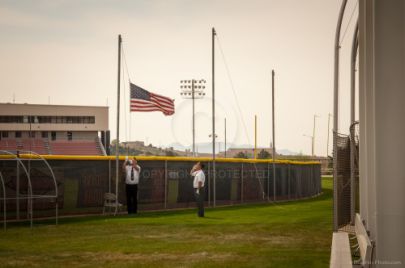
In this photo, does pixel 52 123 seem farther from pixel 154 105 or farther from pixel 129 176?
pixel 129 176

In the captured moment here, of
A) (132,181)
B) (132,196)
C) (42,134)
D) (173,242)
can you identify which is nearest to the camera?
(173,242)

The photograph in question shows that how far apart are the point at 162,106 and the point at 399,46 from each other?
21464mm

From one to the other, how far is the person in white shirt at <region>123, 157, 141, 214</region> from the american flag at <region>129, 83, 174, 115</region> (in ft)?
9.25

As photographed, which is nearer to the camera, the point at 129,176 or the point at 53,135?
the point at 129,176

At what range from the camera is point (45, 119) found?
318 ft

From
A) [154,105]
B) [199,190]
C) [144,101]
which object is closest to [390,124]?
[199,190]

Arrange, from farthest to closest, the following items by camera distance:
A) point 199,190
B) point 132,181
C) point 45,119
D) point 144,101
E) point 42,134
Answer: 1. point 45,119
2. point 42,134
3. point 144,101
4. point 132,181
5. point 199,190

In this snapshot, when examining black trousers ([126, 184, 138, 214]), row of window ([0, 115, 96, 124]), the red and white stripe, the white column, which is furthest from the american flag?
row of window ([0, 115, 96, 124])

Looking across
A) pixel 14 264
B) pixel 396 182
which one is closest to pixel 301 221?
pixel 14 264

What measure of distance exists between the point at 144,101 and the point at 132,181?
13.1ft

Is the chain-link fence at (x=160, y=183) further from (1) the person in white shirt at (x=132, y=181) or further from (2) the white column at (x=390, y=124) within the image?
(2) the white column at (x=390, y=124)

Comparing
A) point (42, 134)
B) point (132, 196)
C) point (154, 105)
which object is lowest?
point (132, 196)

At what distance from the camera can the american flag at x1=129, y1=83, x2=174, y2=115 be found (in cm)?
2534

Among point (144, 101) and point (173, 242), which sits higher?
point (144, 101)
